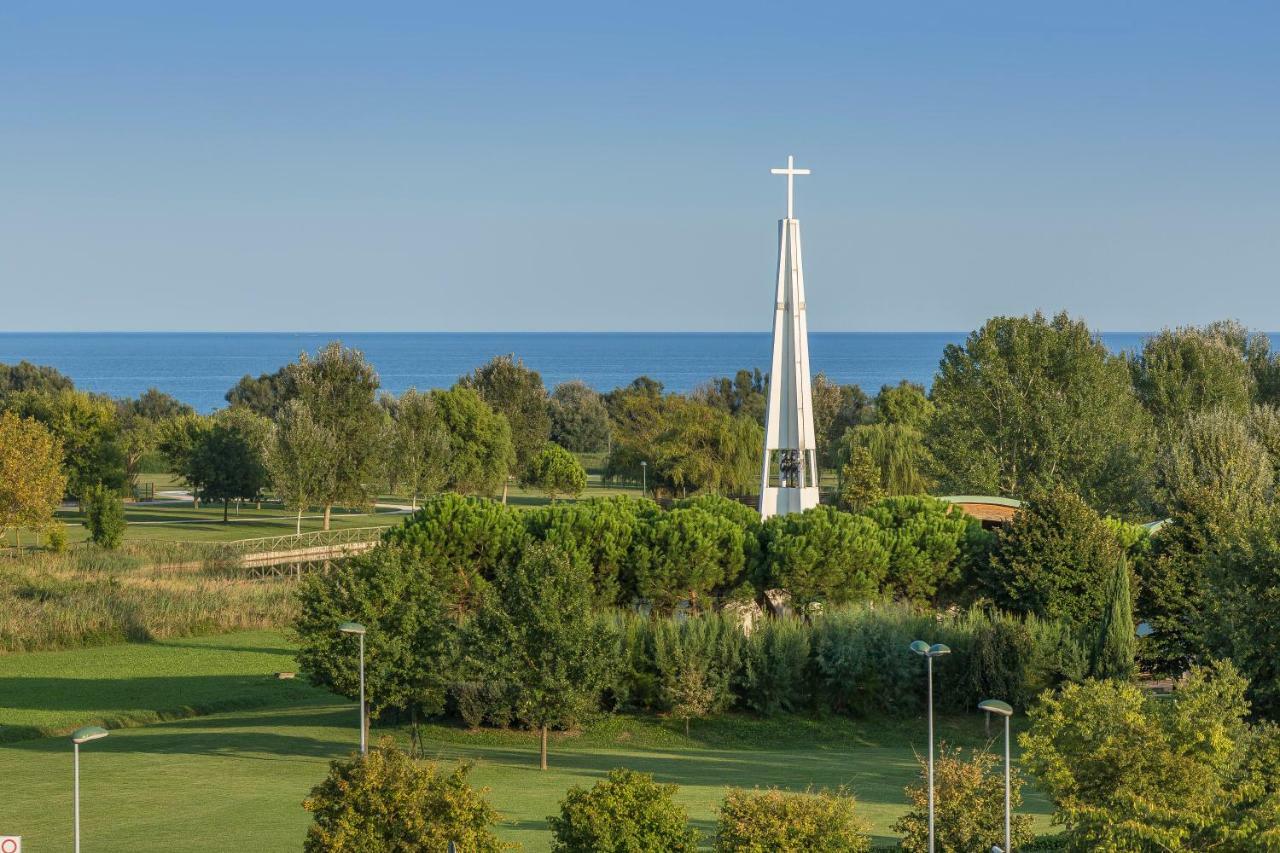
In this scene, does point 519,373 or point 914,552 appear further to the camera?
point 519,373

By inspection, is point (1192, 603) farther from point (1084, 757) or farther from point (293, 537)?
point (293, 537)

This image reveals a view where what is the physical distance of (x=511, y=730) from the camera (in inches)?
1334

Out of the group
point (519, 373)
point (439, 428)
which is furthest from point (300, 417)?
point (519, 373)

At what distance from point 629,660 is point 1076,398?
38612 millimetres

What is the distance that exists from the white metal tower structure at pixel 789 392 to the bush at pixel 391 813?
2395cm

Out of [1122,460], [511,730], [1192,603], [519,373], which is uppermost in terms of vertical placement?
[519,373]

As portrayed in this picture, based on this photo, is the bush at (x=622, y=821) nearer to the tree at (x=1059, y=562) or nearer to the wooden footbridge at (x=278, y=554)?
the tree at (x=1059, y=562)

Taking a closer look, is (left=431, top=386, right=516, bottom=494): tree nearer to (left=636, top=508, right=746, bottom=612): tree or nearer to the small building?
the small building

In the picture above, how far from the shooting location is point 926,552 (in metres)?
41.2

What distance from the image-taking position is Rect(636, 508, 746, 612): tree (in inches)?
1587

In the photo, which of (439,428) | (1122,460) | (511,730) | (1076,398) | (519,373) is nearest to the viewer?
(511,730)

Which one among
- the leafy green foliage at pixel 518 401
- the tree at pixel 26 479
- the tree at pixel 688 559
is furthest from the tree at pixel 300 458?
the tree at pixel 688 559

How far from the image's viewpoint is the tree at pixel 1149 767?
19.3m

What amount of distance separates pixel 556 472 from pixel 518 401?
11.0 meters
